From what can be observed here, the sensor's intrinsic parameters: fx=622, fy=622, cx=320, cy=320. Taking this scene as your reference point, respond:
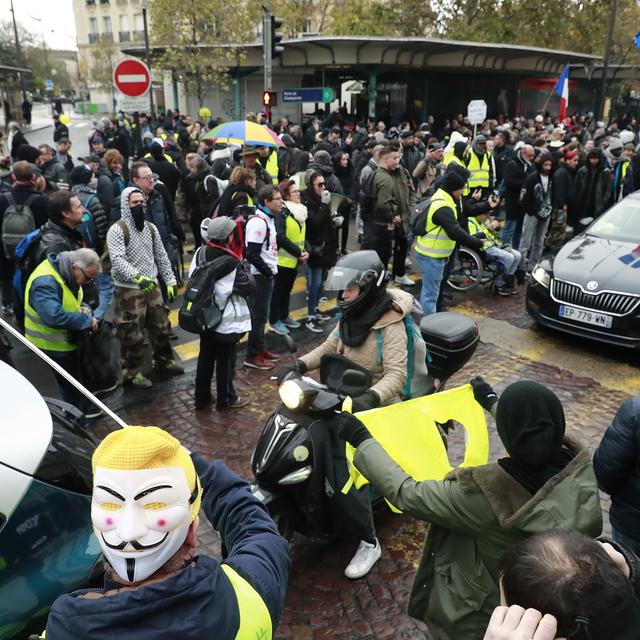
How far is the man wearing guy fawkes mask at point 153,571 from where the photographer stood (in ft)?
4.83

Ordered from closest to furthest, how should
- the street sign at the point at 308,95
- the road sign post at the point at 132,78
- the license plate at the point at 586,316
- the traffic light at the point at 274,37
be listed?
the license plate at the point at 586,316
the road sign post at the point at 132,78
the traffic light at the point at 274,37
the street sign at the point at 308,95

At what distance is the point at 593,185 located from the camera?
11.2 meters

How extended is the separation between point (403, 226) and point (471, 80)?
2553 cm

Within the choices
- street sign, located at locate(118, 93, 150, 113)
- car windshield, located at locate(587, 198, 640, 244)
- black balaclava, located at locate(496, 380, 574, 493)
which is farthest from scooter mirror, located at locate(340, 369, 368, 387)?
street sign, located at locate(118, 93, 150, 113)

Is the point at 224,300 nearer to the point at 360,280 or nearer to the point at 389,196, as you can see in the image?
the point at 360,280

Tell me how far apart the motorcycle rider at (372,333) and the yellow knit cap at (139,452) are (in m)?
2.07

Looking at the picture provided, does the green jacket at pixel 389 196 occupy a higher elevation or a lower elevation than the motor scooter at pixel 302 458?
higher

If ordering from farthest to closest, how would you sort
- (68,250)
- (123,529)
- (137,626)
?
(68,250) < (123,529) < (137,626)

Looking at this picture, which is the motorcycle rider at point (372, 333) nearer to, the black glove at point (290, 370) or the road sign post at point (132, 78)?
the black glove at point (290, 370)

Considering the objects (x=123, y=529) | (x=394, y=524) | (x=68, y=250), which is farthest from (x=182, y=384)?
(x=123, y=529)

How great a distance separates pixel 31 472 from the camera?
100 inches

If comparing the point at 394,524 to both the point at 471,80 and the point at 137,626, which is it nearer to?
the point at 137,626

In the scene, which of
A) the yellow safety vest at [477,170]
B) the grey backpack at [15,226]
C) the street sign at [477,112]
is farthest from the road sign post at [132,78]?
the street sign at [477,112]

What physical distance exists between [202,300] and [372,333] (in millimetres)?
1823
